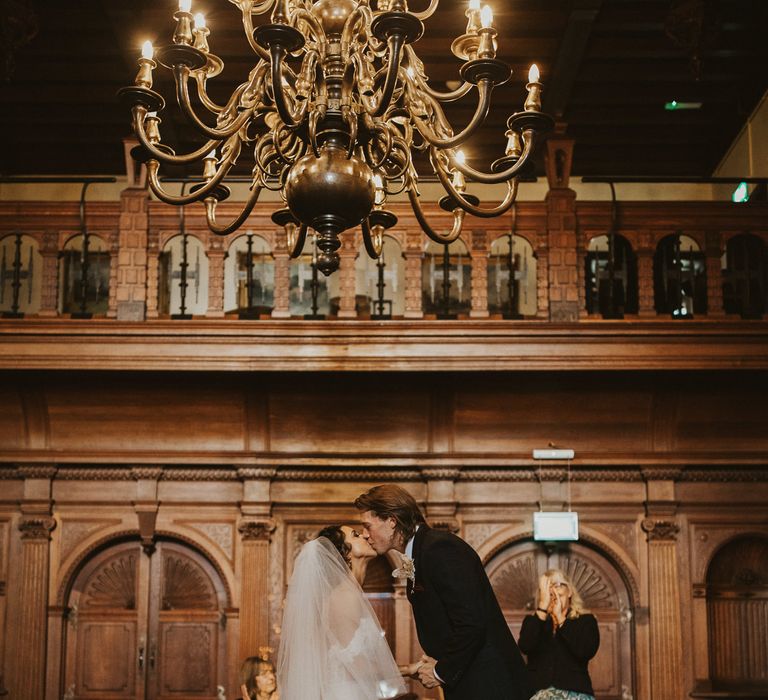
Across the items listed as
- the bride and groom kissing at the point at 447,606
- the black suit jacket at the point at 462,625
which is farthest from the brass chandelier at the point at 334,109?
the black suit jacket at the point at 462,625

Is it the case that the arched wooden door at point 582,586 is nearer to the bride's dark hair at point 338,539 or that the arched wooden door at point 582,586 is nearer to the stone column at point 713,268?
the stone column at point 713,268

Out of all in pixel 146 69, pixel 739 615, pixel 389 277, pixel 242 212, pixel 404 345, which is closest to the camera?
pixel 146 69

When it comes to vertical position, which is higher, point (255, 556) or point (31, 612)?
point (255, 556)

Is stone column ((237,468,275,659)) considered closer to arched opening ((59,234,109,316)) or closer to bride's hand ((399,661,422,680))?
arched opening ((59,234,109,316))

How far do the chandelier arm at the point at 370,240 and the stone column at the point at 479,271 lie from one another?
256cm

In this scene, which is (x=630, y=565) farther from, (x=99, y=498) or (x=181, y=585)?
(x=99, y=498)

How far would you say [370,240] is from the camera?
16.6 ft

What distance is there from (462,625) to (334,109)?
2175 millimetres

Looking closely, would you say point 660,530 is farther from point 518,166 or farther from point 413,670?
point 518,166

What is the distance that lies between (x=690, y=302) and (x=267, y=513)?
3.94m

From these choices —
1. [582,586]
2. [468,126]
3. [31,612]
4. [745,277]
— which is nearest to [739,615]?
[582,586]

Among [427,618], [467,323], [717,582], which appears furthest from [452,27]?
[427,618]

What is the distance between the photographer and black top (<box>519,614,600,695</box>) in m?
6.98

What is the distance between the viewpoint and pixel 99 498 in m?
8.48
